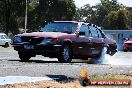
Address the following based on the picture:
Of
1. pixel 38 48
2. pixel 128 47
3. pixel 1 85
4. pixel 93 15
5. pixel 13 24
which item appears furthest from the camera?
pixel 93 15

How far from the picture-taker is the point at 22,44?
1533cm

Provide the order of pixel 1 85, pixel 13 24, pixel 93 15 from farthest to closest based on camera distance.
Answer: pixel 93 15, pixel 13 24, pixel 1 85

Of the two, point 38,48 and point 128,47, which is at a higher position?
point 38,48

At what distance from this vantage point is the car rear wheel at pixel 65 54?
15392mm

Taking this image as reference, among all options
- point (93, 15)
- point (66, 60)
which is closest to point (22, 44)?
point (66, 60)

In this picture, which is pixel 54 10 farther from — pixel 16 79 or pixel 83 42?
pixel 16 79

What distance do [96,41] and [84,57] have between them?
2.82 ft

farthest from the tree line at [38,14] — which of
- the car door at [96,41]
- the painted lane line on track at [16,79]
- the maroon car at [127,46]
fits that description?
the painted lane line on track at [16,79]

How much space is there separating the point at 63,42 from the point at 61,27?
117 cm

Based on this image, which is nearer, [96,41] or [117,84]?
[117,84]

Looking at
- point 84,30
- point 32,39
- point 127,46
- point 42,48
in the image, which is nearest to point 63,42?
point 42,48

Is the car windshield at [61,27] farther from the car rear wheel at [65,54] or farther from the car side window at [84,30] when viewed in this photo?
the car rear wheel at [65,54]

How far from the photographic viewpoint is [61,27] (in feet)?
53.9

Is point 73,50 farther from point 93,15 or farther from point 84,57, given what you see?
point 93,15
